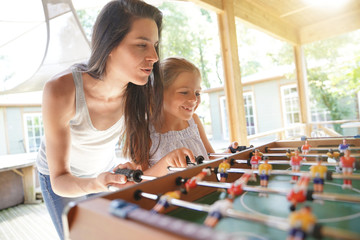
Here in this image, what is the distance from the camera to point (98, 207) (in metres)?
0.57

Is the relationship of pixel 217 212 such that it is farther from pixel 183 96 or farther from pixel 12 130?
pixel 12 130

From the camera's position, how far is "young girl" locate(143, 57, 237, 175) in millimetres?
1684

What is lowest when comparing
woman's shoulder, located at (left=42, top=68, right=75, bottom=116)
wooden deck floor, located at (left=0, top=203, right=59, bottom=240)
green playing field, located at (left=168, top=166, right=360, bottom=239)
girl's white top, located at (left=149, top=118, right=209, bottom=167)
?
wooden deck floor, located at (left=0, top=203, right=59, bottom=240)

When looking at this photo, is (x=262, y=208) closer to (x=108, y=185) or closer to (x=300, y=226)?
(x=300, y=226)

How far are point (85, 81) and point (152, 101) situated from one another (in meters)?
0.46

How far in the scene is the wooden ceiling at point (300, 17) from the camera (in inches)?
166

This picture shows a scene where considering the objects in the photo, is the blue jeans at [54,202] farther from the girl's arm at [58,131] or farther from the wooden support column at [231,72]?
the wooden support column at [231,72]

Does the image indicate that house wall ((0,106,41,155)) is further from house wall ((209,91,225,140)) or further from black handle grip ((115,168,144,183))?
black handle grip ((115,168,144,183))

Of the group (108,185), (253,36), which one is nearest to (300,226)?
(108,185)

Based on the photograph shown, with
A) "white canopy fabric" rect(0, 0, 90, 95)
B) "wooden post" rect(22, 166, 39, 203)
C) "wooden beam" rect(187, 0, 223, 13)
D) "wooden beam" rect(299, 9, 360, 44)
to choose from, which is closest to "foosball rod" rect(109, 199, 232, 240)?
"white canopy fabric" rect(0, 0, 90, 95)

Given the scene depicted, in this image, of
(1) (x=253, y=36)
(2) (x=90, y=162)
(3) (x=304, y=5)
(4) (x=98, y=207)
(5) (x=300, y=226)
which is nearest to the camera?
(5) (x=300, y=226)

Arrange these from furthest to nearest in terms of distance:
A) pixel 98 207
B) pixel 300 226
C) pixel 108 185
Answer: pixel 108 185, pixel 98 207, pixel 300 226

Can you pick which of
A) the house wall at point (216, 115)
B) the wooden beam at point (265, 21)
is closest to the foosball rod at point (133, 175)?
the wooden beam at point (265, 21)

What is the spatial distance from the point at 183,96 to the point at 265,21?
143 inches
